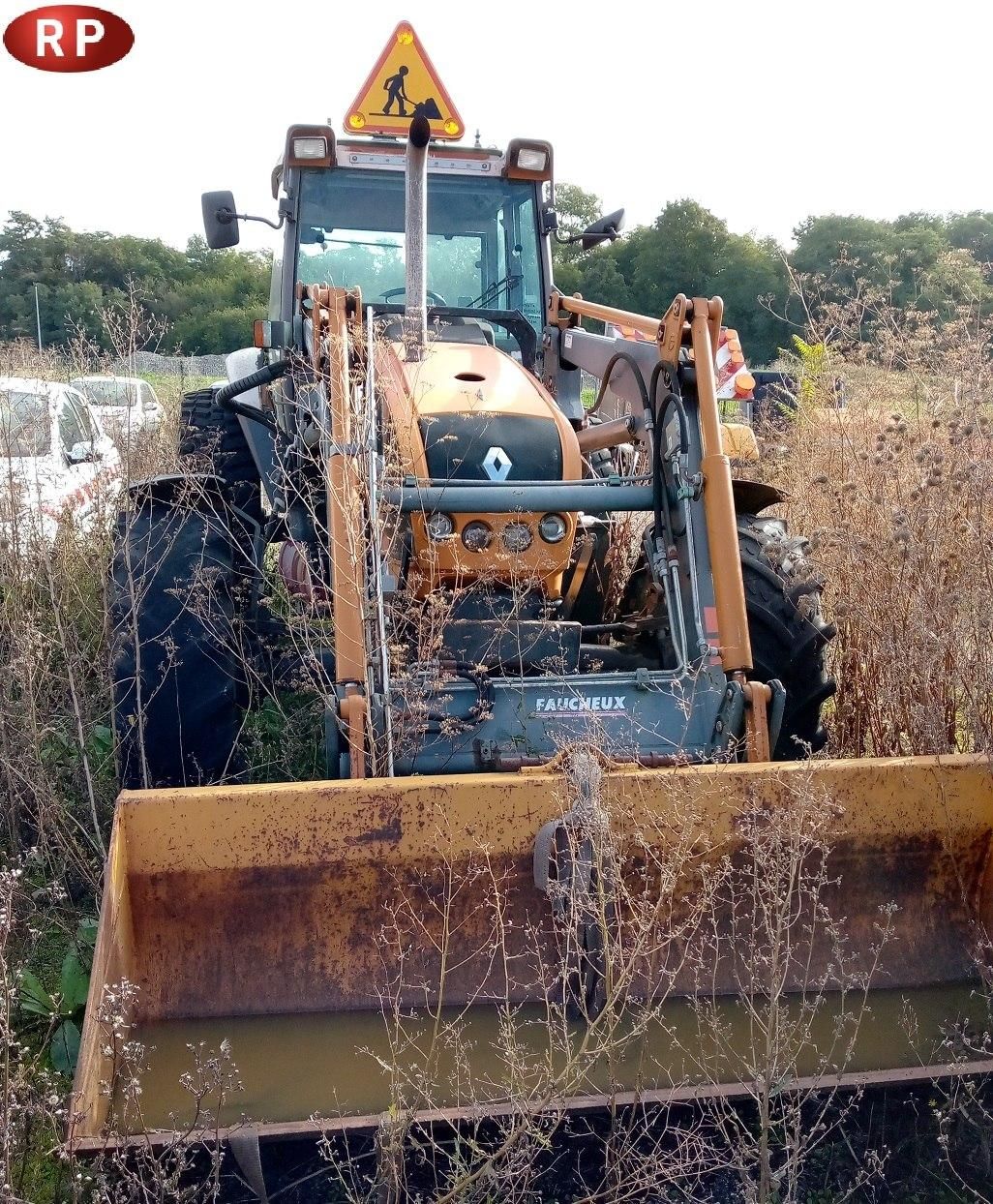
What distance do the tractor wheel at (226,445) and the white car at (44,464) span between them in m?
0.46

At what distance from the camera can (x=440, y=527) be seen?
157 inches

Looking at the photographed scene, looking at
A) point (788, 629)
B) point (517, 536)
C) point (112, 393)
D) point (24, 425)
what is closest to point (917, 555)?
point (788, 629)

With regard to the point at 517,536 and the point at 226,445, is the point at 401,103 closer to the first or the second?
the point at 226,445

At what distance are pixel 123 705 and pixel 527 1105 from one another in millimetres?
2346

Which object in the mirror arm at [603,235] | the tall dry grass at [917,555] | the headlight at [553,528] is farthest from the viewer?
the mirror arm at [603,235]

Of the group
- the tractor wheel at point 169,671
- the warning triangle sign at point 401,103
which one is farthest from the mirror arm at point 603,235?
the tractor wheel at point 169,671

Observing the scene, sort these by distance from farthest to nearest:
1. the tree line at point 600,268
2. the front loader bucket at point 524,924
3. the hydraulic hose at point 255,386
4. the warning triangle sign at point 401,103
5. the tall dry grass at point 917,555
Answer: the tree line at point 600,268 < the warning triangle sign at point 401,103 < the hydraulic hose at point 255,386 < the tall dry grass at point 917,555 < the front loader bucket at point 524,924

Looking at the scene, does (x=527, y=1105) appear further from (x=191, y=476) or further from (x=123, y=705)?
(x=191, y=476)

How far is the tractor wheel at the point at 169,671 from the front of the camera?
402cm

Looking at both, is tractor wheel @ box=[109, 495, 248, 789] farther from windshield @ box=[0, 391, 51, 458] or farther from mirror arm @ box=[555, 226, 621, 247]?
mirror arm @ box=[555, 226, 621, 247]

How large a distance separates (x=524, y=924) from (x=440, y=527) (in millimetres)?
1402

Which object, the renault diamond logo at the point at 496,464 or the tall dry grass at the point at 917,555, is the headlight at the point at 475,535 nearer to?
the renault diamond logo at the point at 496,464

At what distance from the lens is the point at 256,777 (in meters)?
4.66

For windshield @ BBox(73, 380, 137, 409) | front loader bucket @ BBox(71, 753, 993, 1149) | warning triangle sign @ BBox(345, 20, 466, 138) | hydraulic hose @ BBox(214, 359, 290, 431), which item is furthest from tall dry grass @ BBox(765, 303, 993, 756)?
windshield @ BBox(73, 380, 137, 409)
